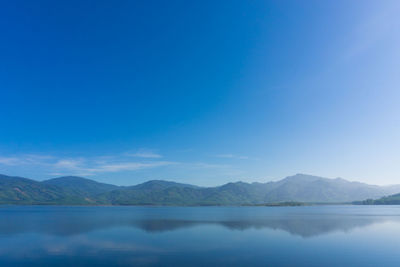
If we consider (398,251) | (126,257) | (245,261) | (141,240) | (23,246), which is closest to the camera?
(245,261)

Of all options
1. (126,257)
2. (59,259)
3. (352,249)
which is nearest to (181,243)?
(126,257)

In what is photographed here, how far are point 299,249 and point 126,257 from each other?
34.2 metres

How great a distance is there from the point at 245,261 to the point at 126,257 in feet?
66.8

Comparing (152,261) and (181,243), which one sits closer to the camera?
(152,261)

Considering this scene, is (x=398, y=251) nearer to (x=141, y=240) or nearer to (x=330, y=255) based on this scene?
(x=330, y=255)

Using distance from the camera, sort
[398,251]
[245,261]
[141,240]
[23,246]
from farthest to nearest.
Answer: [141,240] → [23,246] → [398,251] → [245,261]

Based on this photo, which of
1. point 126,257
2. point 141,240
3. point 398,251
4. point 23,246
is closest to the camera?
point 126,257

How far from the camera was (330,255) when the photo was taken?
49156 millimetres

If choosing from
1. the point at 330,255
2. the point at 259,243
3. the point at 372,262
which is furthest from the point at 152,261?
the point at 372,262

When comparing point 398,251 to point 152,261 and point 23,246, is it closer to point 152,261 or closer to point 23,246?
point 152,261

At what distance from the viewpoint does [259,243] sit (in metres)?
60.8

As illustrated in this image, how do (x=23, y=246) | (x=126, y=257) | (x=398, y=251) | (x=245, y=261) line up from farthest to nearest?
(x=23, y=246) → (x=398, y=251) → (x=126, y=257) → (x=245, y=261)

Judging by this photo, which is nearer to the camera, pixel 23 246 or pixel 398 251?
pixel 398 251

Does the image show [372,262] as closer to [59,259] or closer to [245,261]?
[245,261]
